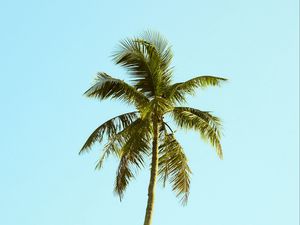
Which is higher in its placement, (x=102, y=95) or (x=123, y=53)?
(x=123, y=53)

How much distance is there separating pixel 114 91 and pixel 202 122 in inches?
128

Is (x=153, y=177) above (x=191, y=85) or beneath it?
beneath

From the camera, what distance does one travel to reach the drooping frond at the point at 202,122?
68.9 feet

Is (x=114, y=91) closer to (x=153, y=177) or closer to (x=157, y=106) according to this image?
(x=157, y=106)

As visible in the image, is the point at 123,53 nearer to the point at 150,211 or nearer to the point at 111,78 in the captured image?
the point at 111,78

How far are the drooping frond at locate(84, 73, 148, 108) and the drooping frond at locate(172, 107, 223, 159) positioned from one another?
1407 millimetres

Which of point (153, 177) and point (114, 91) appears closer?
point (153, 177)

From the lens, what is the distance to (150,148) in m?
21.1

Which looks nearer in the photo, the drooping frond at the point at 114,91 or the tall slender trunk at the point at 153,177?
the tall slender trunk at the point at 153,177

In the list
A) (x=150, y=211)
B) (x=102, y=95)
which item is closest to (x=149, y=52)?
(x=102, y=95)

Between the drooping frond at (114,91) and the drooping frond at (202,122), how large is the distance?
1407 mm

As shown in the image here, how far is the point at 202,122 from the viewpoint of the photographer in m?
21.1

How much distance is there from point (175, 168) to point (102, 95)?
363cm

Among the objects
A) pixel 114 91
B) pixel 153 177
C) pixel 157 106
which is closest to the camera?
pixel 153 177
